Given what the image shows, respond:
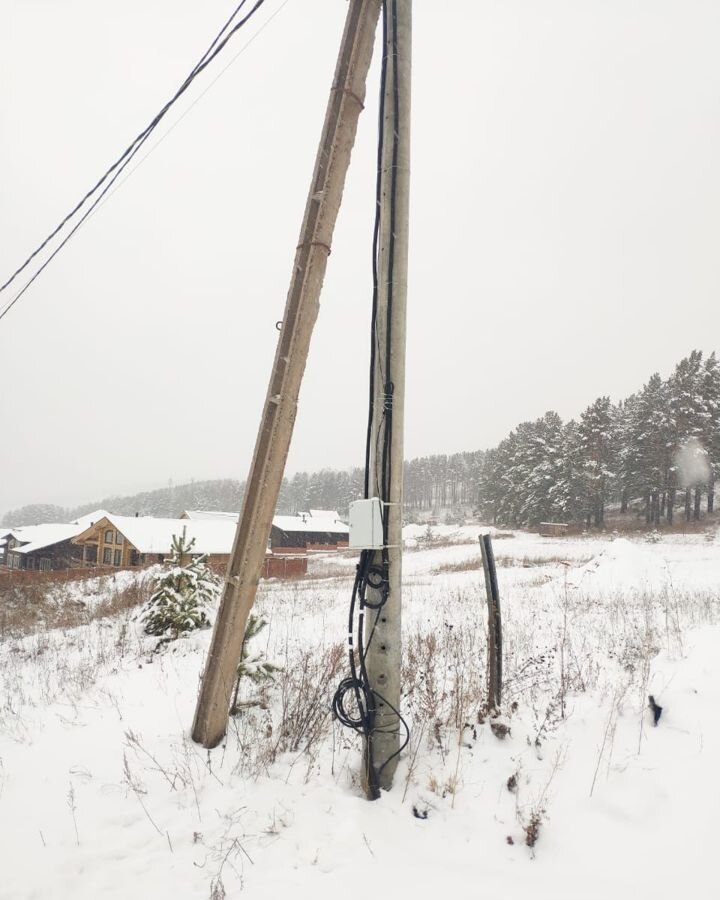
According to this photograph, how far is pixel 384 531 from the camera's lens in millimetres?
3164

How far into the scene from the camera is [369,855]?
8.33ft

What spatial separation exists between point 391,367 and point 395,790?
2.66m

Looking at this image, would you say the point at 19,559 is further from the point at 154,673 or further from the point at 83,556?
the point at 154,673

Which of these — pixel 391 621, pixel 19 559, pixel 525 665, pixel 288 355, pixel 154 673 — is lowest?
pixel 19 559

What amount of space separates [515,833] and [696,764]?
3.83 ft

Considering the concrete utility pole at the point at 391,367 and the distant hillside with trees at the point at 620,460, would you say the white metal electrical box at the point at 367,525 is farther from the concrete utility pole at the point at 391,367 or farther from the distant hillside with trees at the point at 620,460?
the distant hillside with trees at the point at 620,460

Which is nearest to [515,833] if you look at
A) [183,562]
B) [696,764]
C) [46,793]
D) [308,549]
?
[696,764]

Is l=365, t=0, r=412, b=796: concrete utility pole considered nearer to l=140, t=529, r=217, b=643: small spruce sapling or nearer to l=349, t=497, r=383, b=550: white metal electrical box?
l=349, t=497, r=383, b=550: white metal electrical box

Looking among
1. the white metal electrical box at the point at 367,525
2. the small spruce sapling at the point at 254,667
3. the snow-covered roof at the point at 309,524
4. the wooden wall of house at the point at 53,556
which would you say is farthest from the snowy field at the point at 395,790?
the snow-covered roof at the point at 309,524

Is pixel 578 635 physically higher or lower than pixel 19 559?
higher

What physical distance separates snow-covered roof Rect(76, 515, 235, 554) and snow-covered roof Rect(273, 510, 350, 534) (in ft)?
43.4

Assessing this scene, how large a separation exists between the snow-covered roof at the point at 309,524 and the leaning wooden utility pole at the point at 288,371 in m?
50.0

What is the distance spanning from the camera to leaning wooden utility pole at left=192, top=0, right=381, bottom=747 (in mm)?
3488

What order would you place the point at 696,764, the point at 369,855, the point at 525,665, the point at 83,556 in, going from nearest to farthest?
the point at 369,855
the point at 696,764
the point at 525,665
the point at 83,556
